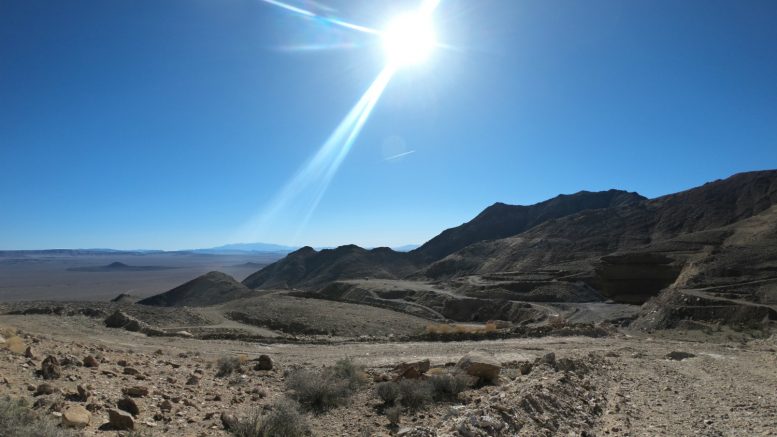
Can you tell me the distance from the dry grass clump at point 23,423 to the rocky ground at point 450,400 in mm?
325

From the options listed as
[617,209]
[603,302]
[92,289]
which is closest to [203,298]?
[603,302]

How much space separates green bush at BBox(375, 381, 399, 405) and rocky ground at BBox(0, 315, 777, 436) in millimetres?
163

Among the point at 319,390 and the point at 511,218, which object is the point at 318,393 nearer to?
the point at 319,390

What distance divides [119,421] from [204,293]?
68143 mm

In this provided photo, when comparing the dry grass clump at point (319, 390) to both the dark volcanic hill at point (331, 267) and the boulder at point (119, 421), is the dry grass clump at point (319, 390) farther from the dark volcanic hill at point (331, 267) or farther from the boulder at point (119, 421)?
the dark volcanic hill at point (331, 267)

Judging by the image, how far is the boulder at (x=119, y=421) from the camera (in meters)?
6.36

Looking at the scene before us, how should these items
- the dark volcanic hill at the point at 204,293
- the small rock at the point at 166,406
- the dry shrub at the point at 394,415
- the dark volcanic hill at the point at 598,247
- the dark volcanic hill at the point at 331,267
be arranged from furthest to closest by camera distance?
the dark volcanic hill at the point at 331,267 < the dark volcanic hill at the point at 204,293 < the dark volcanic hill at the point at 598,247 < the dry shrub at the point at 394,415 < the small rock at the point at 166,406

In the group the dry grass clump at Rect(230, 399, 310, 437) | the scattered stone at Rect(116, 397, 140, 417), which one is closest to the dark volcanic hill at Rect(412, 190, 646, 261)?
the dry grass clump at Rect(230, 399, 310, 437)

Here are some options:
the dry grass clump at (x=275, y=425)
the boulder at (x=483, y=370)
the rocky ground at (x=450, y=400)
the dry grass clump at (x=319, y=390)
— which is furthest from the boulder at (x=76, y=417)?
the boulder at (x=483, y=370)

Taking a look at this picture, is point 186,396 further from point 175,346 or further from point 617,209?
point 617,209

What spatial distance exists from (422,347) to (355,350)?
302 centimetres

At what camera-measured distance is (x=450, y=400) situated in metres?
9.62

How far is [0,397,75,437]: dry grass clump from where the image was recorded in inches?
202

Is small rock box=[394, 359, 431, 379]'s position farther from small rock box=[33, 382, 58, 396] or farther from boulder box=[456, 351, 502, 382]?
small rock box=[33, 382, 58, 396]
